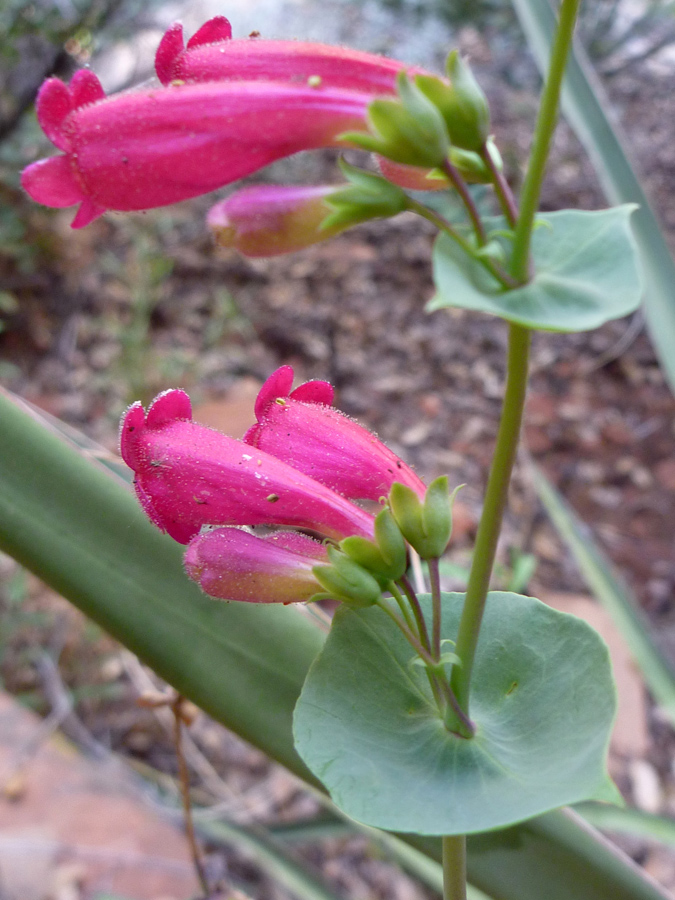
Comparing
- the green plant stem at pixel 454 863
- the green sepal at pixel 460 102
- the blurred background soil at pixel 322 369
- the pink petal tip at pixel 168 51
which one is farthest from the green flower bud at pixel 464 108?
the blurred background soil at pixel 322 369

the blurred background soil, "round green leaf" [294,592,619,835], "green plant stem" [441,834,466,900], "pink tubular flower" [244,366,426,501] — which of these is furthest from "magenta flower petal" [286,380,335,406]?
the blurred background soil

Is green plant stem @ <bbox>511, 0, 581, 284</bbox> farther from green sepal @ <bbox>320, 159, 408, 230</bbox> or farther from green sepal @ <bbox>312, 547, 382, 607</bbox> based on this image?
green sepal @ <bbox>312, 547, 382, 607</bbox>

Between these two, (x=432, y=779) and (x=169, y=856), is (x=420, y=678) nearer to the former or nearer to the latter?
(x=432, y=779)

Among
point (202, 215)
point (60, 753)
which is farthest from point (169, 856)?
point (202, 215)

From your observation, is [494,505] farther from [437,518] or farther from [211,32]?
[211,32]

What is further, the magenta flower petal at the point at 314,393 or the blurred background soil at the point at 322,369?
the blurred background soil at the point at 322,369

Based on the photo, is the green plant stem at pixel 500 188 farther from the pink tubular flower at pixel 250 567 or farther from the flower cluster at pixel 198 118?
the pink tubular flower at pixel 250 567

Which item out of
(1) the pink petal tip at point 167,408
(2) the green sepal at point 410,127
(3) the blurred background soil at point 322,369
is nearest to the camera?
(2) the green sepal at point 410,127
